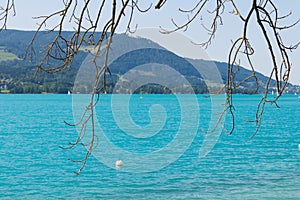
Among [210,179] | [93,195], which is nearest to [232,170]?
[210,179]

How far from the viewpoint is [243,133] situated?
5159 centimetres

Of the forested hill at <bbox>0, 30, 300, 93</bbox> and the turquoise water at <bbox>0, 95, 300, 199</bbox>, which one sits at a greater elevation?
the forested hill at <bbox>0, 30, 300, 93</bbox>

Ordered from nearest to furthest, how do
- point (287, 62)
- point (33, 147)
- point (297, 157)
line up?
point (287, 62) → point (297, 157) → point (33, 147)

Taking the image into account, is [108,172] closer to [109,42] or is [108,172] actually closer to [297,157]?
[297,157]

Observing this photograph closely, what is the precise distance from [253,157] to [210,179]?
362 inches

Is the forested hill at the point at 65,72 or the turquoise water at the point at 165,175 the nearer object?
the turquoise water at the point at 165,175

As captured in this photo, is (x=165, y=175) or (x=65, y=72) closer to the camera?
(x=165, y=175)

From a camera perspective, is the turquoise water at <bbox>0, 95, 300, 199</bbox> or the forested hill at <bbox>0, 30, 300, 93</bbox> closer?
the turquoise water at <bbox>0, 95, 300, 199</bbox>

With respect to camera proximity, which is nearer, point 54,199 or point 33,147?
point 54,199

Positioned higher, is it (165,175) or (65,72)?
(65,72)

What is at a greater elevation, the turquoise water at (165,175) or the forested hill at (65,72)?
the forested hill at (65,72)

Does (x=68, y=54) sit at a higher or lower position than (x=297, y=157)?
higher

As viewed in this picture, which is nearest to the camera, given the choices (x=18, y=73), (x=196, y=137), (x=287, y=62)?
(x=287, y=62)

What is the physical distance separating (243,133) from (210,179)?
1136 inches
